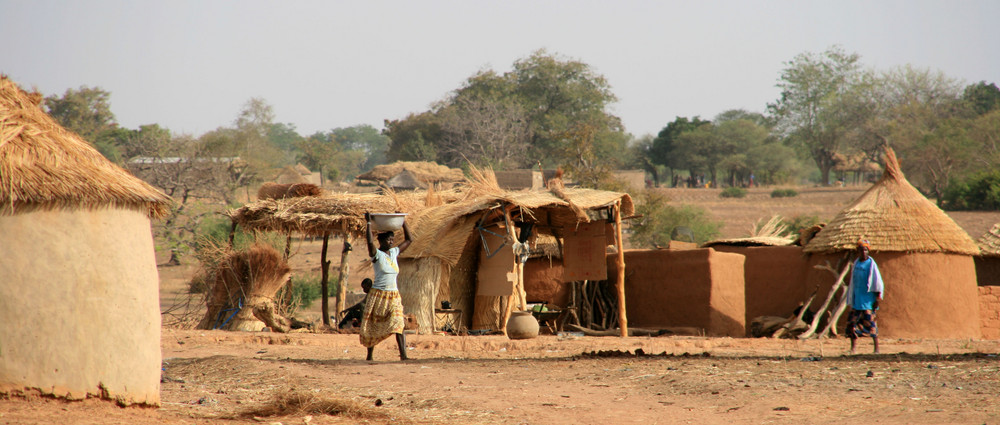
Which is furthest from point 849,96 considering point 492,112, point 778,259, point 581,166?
point 778,259

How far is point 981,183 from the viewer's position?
111 ft

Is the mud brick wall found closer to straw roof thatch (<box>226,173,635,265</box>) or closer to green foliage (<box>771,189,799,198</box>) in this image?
straw roof thatch (<box>226,173,635,265</box>)

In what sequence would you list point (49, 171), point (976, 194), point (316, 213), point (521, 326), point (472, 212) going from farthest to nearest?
point (976, 194) → point (316, 213) → point (472, 212) → point (521, 326) → point (49, 171)

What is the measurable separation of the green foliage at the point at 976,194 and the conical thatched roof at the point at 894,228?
72.6ft

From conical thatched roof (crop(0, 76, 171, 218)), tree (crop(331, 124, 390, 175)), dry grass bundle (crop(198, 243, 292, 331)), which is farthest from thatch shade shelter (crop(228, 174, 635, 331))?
tree (crop(331, 124, 390, 175))

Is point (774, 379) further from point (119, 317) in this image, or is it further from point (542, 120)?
point (542, 120)

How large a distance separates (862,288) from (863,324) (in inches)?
15.9

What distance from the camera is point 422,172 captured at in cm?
4166

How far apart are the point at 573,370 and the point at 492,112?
41.7m

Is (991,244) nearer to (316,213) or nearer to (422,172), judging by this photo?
(316,213)

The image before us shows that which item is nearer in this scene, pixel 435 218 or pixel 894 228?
pixel 894 228

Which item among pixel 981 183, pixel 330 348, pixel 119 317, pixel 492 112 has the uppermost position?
pixel 492 112

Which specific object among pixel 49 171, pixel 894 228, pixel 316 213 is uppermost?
pixel 49 171

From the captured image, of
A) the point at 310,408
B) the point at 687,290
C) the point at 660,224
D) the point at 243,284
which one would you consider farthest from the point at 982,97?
the point at 310,408
